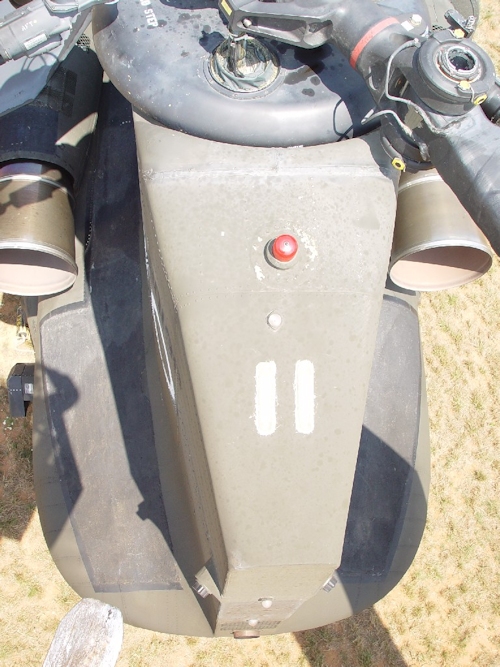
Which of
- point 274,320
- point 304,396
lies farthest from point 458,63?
point 304,396

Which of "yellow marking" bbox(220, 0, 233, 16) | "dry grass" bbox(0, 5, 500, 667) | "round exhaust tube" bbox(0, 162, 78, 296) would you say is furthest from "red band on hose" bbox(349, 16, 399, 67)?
"dry grass" bbox(0, 5, 500, 667)

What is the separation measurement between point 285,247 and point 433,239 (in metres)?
1.19

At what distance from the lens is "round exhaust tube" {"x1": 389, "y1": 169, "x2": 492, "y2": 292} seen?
3895 millimetres

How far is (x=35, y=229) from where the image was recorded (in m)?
3.87

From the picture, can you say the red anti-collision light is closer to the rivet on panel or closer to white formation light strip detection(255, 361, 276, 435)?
the rivet on panel

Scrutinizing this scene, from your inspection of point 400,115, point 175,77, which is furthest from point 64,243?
point 400,115

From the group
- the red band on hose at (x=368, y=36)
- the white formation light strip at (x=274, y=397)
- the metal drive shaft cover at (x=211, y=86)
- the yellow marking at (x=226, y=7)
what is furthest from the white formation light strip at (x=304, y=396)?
the yellow marking at (x=226, y=7)

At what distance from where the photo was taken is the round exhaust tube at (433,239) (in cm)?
389

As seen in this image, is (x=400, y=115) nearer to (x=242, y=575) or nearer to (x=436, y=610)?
(x=242, y=575)

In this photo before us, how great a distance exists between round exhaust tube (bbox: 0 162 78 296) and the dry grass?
2292 millimetres

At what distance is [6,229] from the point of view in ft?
12.6

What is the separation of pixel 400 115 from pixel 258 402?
140cm

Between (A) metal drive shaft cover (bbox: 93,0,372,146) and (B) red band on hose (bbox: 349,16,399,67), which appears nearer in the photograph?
(B) red band on hose (bbox: 349,16,399,67)

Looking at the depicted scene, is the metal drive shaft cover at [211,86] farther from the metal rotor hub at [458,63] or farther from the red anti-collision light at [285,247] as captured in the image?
the metal rotor hub at [458,63]
